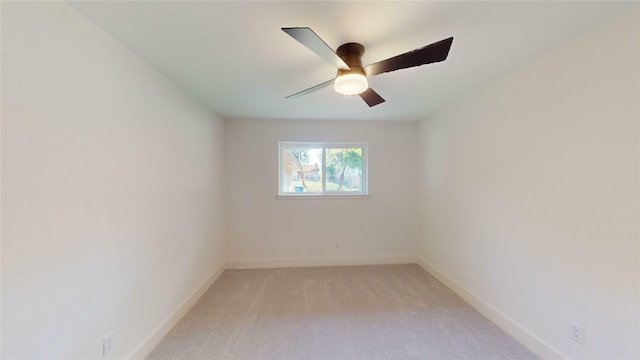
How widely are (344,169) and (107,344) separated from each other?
3.22 m

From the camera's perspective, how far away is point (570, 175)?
173 cm

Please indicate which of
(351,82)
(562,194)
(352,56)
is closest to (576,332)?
(562,194)

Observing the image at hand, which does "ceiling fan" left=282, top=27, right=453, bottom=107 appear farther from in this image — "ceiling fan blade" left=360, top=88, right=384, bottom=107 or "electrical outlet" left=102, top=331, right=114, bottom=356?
"electrical outlet" left=102, top=331, right=114, bottom=356

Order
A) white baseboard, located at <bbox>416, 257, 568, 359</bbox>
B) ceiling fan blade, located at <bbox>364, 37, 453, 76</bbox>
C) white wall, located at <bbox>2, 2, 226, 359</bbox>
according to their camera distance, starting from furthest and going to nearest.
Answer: white baseboard, located at <bbox>416, 257, 568, 359</bbox> < ceiling fan blade, located at <bbox>364, 37, 453, 76</bbox> < white wall, located at <bbox>2, 2, 226, 359</bbox>

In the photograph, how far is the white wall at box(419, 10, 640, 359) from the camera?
146 cm

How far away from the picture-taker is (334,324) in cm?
236

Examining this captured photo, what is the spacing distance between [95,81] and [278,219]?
272 cm

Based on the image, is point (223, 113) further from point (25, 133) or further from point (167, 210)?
point (25, 133)

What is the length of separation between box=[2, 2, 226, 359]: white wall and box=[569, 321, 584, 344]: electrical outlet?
2.95m

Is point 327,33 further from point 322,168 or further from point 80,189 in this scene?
point 322,168

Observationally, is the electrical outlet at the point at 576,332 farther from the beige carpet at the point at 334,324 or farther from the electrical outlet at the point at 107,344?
the electrical outlet at the point at 107,344

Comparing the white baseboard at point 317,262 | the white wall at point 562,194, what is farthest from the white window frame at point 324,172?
the white wall at point 562,194

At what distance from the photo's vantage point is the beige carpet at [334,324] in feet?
6.53

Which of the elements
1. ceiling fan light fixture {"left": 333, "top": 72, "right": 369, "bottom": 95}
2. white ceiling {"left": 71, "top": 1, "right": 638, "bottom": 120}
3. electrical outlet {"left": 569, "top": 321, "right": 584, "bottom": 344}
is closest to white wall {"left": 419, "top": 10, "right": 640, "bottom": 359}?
electrical outlet {"left": 569, "top": 321, "right": 584, "bottom": 344}
